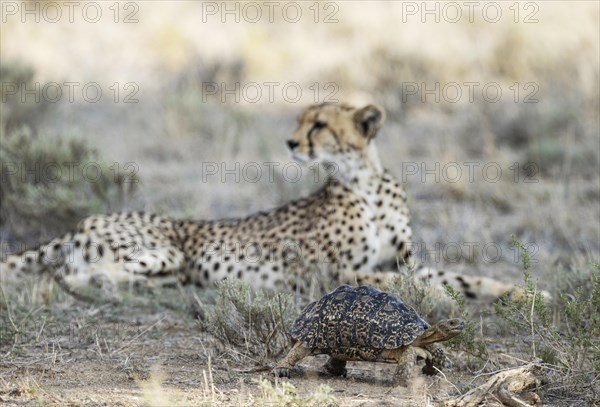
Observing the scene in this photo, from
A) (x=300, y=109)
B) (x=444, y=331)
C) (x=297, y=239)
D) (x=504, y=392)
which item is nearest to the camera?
(x=504, y=392)

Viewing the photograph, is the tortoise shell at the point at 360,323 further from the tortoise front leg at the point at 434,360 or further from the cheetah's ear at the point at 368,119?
the cheetah's ear at the point at 368,119

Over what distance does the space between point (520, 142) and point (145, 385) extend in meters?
7.15

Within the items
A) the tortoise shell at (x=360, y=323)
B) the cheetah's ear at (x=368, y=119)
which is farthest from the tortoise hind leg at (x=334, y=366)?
the cheetah's ear at (x=368, y=119)

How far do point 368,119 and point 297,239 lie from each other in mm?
911

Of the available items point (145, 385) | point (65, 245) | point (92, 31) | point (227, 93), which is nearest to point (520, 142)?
point (227, 93)

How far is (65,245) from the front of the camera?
21.8 ft

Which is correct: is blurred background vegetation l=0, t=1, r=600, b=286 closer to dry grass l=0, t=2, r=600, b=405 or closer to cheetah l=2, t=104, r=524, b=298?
dry grass l=0, t=2, r=600, b=405

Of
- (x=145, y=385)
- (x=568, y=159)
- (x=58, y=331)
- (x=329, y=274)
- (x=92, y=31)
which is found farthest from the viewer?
(x=92, y=31)

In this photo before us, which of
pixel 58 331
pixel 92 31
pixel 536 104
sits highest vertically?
pixel 92 31

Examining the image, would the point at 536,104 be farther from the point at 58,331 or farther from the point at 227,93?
the point at 58,331

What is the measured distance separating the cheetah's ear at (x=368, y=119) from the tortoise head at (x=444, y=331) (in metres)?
2.81

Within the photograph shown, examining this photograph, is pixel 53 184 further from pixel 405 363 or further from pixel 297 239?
pixel 405 363

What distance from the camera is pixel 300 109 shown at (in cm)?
1230

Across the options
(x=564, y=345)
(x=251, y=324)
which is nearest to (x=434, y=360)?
(x=564, y=345)
